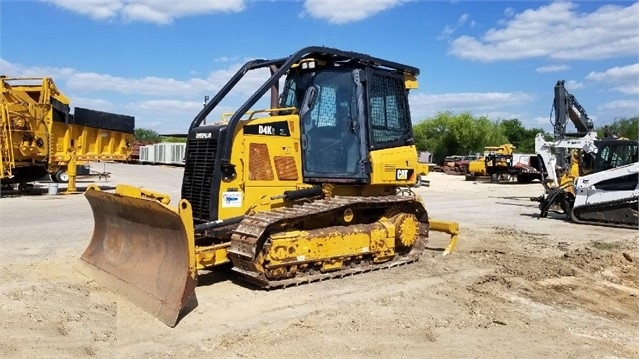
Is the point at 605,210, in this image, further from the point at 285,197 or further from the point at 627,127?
the point at 627,127

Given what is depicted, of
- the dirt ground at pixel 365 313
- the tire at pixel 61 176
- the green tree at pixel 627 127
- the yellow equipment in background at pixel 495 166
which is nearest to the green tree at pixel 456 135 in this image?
the green tree at pixel 627 127

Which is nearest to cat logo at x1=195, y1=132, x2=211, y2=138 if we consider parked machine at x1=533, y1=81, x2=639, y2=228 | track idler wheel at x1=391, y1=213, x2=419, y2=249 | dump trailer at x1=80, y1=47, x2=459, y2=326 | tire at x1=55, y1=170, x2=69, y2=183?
dump trailer at x1=80, y1=47, x2=459, y2=326

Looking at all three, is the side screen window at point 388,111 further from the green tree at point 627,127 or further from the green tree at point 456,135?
the green tree at point 456,135

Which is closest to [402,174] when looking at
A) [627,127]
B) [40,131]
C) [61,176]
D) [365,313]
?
[365,313]

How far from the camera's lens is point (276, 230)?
21.9 ft

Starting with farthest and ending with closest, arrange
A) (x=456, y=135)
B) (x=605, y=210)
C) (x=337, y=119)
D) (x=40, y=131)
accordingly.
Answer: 1. (x=456, y=135)
2. (x=40, y=131)
3. (x=605, y=210)
4. (x=337, y=119)

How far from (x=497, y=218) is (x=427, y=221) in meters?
7.30

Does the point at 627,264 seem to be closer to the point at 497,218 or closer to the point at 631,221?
the point at 631,221

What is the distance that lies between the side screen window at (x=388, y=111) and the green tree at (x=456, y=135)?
54560mm

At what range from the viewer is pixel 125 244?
23.0ft

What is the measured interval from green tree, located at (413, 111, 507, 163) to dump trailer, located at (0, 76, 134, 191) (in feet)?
149

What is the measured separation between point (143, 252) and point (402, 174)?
3.82 metres

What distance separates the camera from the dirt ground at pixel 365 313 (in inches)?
192

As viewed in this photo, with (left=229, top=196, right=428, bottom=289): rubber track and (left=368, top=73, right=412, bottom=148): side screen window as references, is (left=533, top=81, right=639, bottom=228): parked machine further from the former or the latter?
(left=229, top=196, right=428, bottom=289): rubber track
